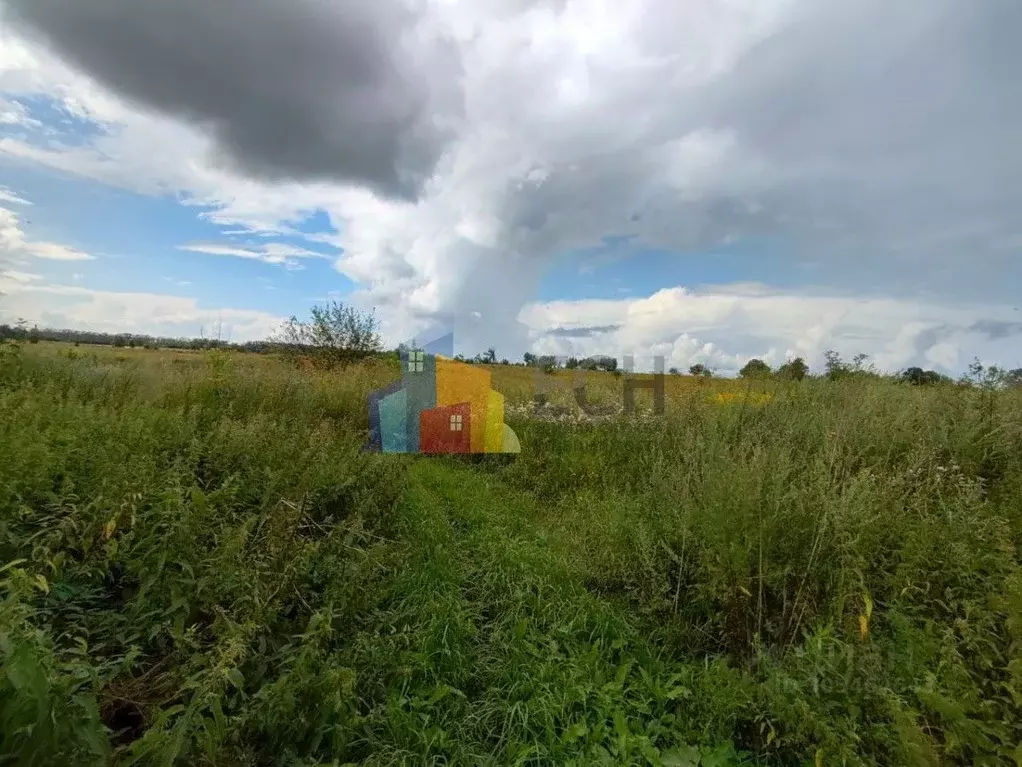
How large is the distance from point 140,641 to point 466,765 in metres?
1.74

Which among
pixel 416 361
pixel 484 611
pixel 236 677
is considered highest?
pixel 416 361

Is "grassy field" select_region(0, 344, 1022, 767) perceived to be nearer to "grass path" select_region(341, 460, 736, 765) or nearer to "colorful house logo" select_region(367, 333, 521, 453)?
"grass path" select_region(341, 460, 736, 765)

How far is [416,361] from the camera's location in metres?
10.6

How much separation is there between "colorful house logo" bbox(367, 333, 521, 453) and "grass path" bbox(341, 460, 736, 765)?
460 centimetres

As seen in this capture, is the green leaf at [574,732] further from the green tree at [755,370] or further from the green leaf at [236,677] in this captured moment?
the green tree at [755,370]

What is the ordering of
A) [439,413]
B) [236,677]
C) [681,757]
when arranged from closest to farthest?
1. [236,677]
2. [681,757]
3. [439,413]

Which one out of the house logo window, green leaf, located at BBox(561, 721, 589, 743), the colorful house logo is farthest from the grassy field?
the house logo window

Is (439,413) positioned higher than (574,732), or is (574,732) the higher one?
(439,413)

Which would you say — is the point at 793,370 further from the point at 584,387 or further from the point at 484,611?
the point at 484,611

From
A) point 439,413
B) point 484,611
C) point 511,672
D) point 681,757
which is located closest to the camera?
point 681,757

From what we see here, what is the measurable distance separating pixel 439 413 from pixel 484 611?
5928 millimetres

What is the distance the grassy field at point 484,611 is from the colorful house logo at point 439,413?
3867 mm

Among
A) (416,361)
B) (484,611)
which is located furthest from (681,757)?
(416,361)

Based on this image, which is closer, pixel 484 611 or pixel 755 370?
pixel 484 611
